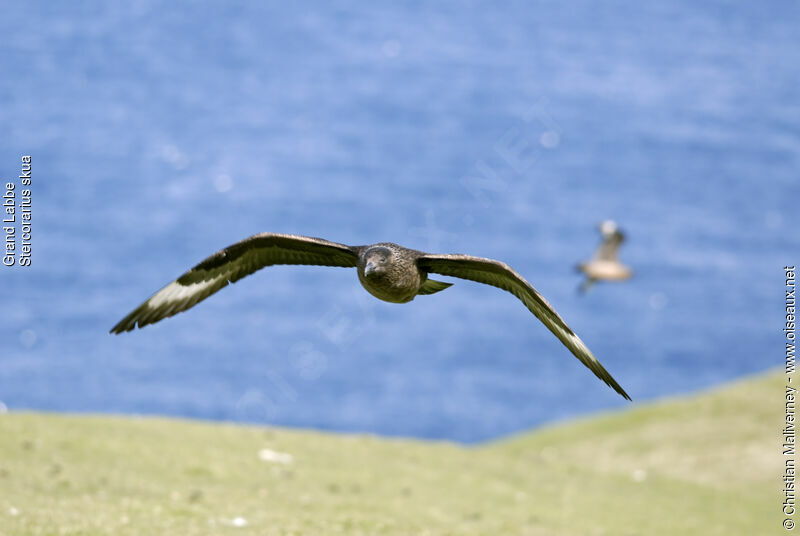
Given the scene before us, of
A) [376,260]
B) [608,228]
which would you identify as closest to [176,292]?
[376,260]

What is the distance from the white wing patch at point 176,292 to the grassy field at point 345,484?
2.07 meters

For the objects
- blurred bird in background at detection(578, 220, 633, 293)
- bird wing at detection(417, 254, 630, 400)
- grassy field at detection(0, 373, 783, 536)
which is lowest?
grassy field at detection(0, 373, 783, 536)

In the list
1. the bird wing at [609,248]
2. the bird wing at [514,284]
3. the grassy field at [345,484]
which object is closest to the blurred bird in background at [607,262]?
the bird wing at [609,248]

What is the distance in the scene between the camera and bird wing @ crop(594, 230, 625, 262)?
18.2 meters

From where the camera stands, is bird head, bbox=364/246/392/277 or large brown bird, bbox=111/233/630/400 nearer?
bird head, bbox=364/246/392/277

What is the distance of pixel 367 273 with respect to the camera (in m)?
6.10

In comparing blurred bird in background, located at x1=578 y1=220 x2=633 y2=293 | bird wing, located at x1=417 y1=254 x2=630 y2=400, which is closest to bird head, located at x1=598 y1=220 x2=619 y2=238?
blurred bird in background, located at x1=578 y1=220 x2=633 y2=293

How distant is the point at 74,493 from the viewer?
32.1 ft

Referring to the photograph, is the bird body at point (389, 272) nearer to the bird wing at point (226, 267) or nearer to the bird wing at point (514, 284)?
the bird wing at point (514, 284)

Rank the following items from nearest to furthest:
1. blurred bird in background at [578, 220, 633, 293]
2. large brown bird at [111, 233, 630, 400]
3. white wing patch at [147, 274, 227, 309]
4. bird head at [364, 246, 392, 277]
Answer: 1. bird head at [364, 246, 392, 277]
2. large brown bird at [111, 233, 630, 400]
3. white wing patch at [147, 274, 227, 309]
4. blurred bird in background at [578, 220, 633, 293]

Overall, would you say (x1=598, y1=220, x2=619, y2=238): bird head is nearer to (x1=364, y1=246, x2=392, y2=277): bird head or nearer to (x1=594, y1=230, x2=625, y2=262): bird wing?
(x1=594, y1=230, x2=625, y2=262): bird wing

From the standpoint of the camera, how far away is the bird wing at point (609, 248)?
715 inches

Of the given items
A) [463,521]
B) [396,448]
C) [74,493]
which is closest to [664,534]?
[463,521]

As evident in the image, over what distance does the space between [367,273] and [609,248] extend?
12779mm
